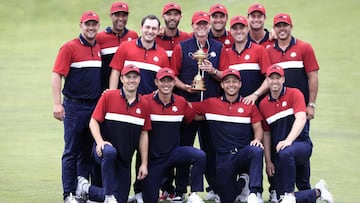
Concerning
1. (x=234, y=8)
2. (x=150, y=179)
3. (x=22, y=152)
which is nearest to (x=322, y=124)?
(x=22, y=152)

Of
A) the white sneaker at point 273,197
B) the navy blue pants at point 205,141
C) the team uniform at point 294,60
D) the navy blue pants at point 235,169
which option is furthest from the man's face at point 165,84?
the white sneaker at point 273,197

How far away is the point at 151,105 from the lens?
10531mm

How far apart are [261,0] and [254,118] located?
17669mm

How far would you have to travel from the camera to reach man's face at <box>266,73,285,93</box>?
10.3 m

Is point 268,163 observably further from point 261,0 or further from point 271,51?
point 261,0

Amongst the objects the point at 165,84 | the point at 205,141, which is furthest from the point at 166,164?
the point at 165,84

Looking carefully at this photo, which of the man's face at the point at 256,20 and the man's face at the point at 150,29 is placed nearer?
the man's face at the point at 150,29

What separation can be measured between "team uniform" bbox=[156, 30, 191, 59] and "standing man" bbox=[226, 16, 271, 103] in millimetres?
695

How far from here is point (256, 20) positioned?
36.3 ft

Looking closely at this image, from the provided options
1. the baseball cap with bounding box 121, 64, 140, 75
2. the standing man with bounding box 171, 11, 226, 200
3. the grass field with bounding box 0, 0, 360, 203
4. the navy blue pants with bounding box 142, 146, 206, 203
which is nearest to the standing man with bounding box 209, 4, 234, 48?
the standing man with bounding box 171, 11, 226, 200

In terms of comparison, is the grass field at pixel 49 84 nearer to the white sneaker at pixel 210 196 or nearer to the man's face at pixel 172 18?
the white sneaker at pixel 210 196

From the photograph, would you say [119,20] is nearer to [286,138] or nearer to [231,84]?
[231,84]

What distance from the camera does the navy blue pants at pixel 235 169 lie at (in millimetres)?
10273

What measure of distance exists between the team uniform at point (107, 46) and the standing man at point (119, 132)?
91 cm
